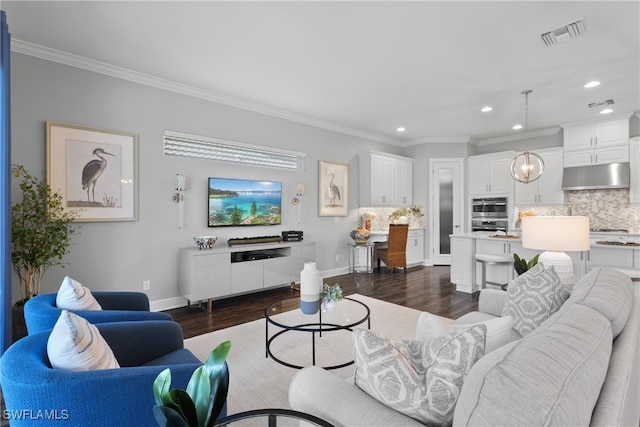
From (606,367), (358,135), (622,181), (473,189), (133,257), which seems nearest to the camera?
(606,367)

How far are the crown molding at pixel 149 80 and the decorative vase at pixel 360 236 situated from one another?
6.57 ft

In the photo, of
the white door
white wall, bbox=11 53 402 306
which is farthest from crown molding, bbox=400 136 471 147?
white wall, bbox=11 53 402 306

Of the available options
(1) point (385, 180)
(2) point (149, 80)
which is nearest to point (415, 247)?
(1) point (385, 180)

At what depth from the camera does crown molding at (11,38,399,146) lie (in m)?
3.10

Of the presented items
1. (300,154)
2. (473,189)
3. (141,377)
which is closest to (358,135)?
(300,154)

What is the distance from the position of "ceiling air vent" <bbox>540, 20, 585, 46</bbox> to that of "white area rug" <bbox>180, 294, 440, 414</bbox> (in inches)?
121

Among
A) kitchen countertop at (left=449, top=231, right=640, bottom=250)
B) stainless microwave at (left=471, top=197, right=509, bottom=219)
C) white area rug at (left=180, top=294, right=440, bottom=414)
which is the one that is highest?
stainless microwave at (left=471, top=197, right=509, bottom=219)

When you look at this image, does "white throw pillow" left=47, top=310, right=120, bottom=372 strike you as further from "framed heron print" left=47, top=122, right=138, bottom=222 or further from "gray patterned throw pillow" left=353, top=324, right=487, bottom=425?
"framed heron print" left=47, top=122, right=138, bottom=222

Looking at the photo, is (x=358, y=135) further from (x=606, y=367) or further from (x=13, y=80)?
(x=606, y=367)

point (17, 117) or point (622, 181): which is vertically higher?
point (17, 117)

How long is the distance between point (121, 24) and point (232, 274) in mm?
2873

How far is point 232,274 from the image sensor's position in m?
4.14

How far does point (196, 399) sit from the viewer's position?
77cm

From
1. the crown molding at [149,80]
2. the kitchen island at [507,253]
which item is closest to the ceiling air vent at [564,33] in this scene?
the kitchen island at [507,253]
